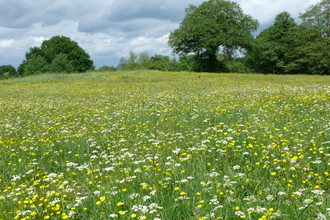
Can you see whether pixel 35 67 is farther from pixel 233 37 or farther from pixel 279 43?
pixel 279 43

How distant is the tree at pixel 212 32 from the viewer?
53.2m

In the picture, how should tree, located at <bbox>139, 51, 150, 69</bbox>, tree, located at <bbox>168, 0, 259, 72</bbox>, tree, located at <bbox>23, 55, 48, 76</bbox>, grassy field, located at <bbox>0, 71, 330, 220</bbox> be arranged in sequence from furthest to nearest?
tree, located at <bbox>139, 51, 150, 69</bbox> → tree, located at <bbox>23, 55, 48, 76</bbox> → tree, located at <bbox>168, 0, 259, 72</bbox> → grassy field, located at <bbox>0, 71, 330, 220</bbox>

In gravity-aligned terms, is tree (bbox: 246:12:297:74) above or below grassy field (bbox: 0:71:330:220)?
above

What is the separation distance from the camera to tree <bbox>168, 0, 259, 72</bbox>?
53250 millimetres

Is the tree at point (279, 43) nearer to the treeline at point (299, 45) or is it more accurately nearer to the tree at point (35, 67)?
the treeline at point (299, 45)

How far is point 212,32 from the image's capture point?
54531 mm

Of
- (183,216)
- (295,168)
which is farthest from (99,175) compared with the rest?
(295,168)

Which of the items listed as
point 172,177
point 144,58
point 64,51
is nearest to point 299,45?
point 172,177

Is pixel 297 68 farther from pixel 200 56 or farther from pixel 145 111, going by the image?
pixel 145 111

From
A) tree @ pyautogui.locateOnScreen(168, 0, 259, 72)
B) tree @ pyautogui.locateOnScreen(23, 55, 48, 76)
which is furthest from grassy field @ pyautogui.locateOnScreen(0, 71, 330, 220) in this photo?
tree @ pyautogui.locateOnScreen(23, 55, 48, 76)

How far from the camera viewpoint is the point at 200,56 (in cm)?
6000

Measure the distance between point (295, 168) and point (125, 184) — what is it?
2.66 meters

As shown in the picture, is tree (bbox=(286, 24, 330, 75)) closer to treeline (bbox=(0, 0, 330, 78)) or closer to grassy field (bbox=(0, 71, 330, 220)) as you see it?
treeline (bbox=(0, 0, 330, 78))

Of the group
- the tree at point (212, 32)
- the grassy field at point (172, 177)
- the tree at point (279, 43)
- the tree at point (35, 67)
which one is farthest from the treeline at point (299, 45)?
the tree at point (35, 67)
